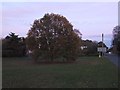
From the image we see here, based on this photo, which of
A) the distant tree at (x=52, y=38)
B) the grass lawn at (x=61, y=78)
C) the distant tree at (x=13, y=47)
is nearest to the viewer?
the grass lawn at (x=61, y=78)

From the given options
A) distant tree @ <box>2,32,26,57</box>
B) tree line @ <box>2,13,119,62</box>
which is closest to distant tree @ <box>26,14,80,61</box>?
tree line @ <box>2,13,119,62</box>

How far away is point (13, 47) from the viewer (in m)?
77.3

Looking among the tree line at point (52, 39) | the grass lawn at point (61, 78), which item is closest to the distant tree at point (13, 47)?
the tree line at point (52, 39)

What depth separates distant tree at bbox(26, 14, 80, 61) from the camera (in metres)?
47.5

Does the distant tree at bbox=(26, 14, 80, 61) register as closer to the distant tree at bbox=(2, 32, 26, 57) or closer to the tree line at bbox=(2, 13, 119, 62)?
the tree line at bbox=(2, 13, 119, 62)

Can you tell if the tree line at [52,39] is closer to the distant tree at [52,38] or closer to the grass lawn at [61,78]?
the distant tree at [52,38]

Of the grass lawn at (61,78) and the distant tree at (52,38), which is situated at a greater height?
the distant tree at (52,38)

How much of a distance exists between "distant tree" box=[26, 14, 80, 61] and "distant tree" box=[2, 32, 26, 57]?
94.1ft

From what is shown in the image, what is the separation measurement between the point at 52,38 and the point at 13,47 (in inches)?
1240

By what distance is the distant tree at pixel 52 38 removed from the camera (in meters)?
47.5

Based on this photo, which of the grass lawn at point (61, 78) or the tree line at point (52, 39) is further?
the tree line at point (52, 39)

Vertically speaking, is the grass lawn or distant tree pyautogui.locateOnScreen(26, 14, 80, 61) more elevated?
distant tree pyautogui.locateOnScreen(26, 14, 80, 61)

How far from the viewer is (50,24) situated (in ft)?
157

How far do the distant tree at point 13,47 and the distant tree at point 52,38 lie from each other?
28673mm
